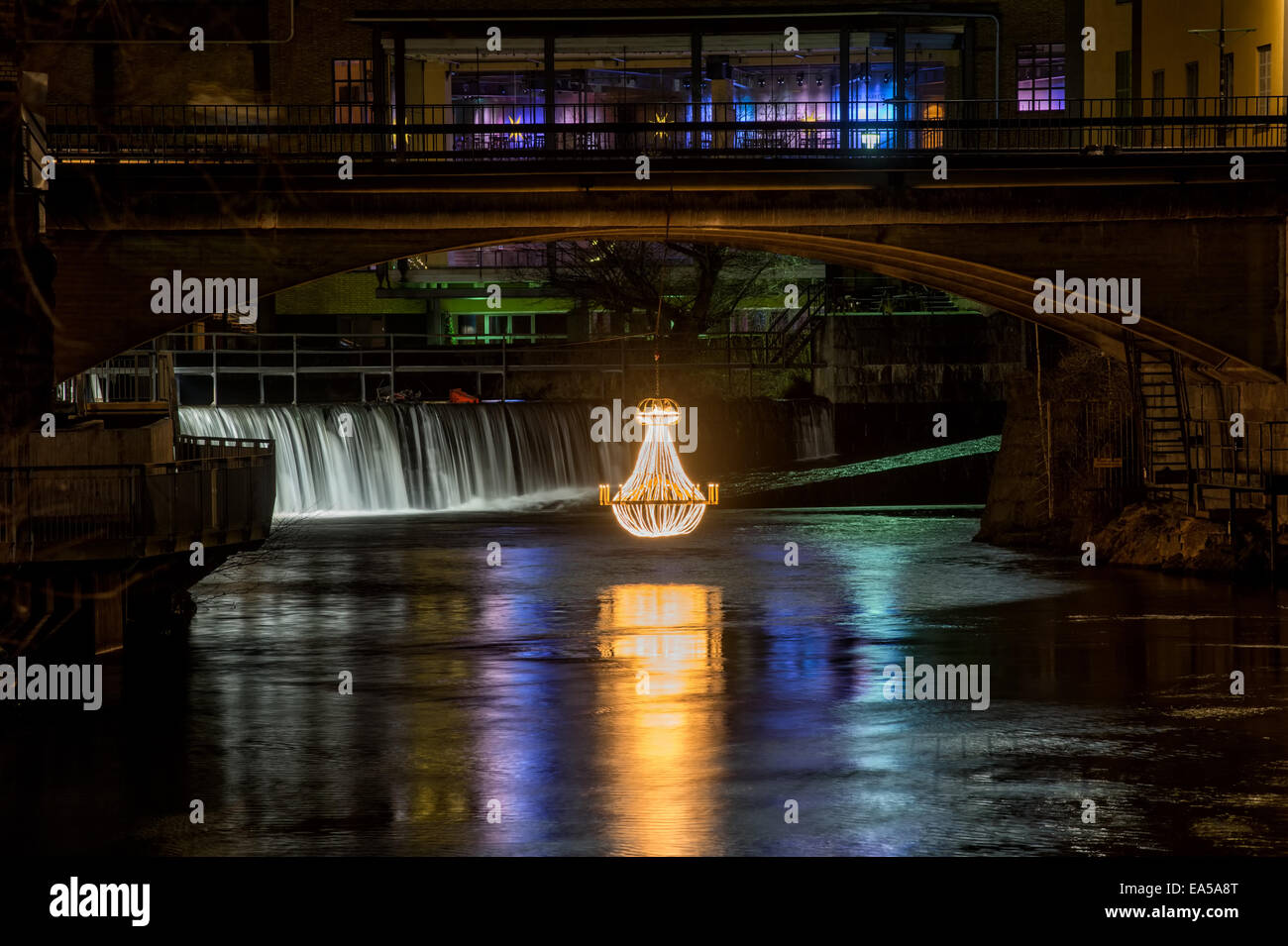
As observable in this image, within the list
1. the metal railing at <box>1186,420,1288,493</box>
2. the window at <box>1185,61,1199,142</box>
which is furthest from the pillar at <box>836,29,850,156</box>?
the metal railing at <box>1186,420,1288,493</box>

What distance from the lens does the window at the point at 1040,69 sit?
5031cm

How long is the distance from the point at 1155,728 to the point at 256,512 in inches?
467

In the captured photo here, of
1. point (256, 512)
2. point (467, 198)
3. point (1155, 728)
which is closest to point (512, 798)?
point (1155, 728)

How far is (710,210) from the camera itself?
98.1 ft

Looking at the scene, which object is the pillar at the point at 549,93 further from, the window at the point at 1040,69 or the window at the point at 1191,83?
the window at the point at 1040,69

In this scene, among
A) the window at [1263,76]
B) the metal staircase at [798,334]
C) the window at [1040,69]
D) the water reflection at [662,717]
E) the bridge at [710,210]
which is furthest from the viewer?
the window at [1040,69]

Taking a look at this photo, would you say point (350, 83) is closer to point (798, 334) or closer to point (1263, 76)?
point (798, 334)

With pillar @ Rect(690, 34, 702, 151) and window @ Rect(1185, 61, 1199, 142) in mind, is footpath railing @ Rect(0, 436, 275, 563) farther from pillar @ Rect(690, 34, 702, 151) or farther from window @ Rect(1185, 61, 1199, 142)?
window @ Rect(1185, 61, 1199, 142)

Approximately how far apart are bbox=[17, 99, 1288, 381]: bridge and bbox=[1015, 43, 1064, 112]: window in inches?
770

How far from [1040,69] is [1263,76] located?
18274 mm

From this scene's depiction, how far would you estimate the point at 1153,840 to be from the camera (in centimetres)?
1352

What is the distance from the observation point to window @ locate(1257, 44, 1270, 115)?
32.7 m

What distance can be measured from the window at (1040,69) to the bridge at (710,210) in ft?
64.1

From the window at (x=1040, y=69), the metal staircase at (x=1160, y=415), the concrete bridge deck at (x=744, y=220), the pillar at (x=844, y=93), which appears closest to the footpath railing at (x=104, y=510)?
the concrete bridge deck at (x=744, y=220)
